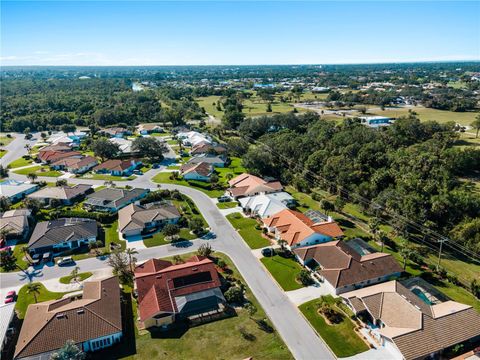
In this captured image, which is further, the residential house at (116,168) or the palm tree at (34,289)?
the residential house at (116,168)

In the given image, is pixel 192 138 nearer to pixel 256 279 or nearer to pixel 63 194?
pixel 63 194

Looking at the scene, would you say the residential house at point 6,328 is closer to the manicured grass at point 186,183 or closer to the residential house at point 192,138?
the manicured grass at point 186,183

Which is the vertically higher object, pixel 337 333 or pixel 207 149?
pixel 207 149

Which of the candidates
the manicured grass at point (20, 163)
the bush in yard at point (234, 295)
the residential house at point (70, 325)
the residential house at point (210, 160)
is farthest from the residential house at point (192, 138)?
the residential house at point (70, 325)

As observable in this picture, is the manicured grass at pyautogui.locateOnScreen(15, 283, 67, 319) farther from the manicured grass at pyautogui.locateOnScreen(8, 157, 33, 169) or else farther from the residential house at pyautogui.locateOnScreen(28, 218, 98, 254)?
the manicured grass at pyautogui.locateOnScreen(8, 157, 33, 169)

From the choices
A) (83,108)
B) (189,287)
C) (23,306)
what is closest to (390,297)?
(189,287)

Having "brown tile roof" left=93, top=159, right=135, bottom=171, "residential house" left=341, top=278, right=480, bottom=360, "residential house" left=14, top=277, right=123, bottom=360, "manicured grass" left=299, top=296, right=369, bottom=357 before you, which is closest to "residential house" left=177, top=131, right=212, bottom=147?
"brown tile roof" left=93, top=159, right=135, bottom=171

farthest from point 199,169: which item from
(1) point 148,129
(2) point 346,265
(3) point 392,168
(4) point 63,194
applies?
(1) point 148,129
